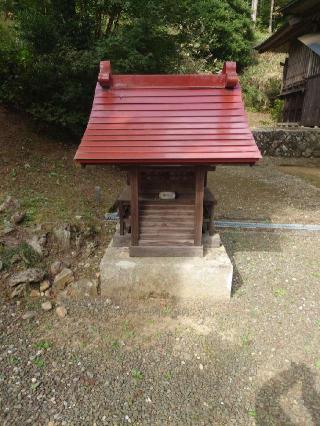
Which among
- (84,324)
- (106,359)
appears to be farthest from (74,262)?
(106,359)

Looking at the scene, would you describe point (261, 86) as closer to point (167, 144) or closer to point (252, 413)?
point (167, 144)

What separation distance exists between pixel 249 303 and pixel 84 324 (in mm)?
2294

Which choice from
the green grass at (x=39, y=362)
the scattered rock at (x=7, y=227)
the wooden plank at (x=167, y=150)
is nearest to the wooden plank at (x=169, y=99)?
the wooden plank at (x=167, y=150)

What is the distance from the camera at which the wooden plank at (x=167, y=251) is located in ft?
15.6

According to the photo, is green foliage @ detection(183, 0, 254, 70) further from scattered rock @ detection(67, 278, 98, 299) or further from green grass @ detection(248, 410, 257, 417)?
green grass @ detection(248, 410, 257, 417)

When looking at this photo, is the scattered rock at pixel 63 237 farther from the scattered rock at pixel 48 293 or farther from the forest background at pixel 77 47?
the forest background at pixel 77 47

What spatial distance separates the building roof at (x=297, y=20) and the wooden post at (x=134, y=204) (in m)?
12.3

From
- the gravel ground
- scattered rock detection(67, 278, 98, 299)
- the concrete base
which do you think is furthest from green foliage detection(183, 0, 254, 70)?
the gravel ground

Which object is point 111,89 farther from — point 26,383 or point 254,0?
point 254,0

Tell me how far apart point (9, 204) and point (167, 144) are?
384cm

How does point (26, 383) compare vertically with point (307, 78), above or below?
below

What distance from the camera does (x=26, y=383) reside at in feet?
11.2

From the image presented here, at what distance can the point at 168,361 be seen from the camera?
376 centimetres

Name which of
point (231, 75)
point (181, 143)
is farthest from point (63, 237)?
point (231, 75)
